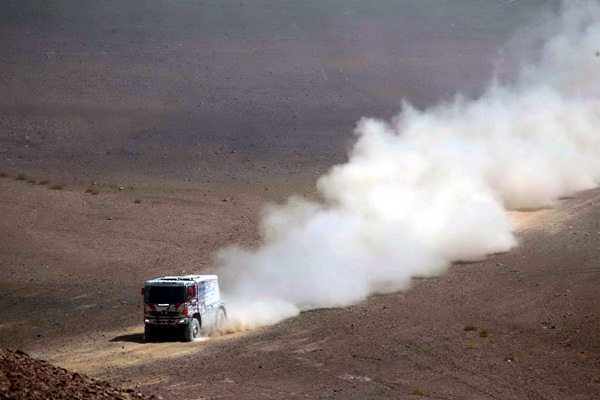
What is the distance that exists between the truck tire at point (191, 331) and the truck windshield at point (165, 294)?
0.98m

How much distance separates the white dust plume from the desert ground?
194 centimetres

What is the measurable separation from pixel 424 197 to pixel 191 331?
769 inches

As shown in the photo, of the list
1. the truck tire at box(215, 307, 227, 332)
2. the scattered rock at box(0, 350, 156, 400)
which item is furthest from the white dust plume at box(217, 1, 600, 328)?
the scattered rock at box(0, 350, 156, 400)

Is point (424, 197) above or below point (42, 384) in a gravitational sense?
above

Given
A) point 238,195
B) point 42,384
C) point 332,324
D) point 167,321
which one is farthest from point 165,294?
point 238,195

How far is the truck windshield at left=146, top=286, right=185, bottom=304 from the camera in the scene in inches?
1176

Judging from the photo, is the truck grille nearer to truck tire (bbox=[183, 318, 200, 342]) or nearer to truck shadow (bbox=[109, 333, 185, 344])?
truck tire (bbox=[183, 318, 200, 342])

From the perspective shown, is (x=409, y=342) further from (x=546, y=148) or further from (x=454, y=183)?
(x=546, y=148)

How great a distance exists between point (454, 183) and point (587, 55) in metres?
27.2

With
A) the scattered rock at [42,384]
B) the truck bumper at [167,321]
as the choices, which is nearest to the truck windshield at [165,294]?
the truck bumper at [167,321]

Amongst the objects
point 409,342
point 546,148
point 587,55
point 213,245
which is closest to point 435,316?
point 409,342

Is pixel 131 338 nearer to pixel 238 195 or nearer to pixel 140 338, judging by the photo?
pixel 140 338

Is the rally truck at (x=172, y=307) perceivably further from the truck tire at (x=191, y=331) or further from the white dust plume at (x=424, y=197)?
the white dust plume at (x=424, y=197)

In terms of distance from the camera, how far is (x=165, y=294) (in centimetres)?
2997
